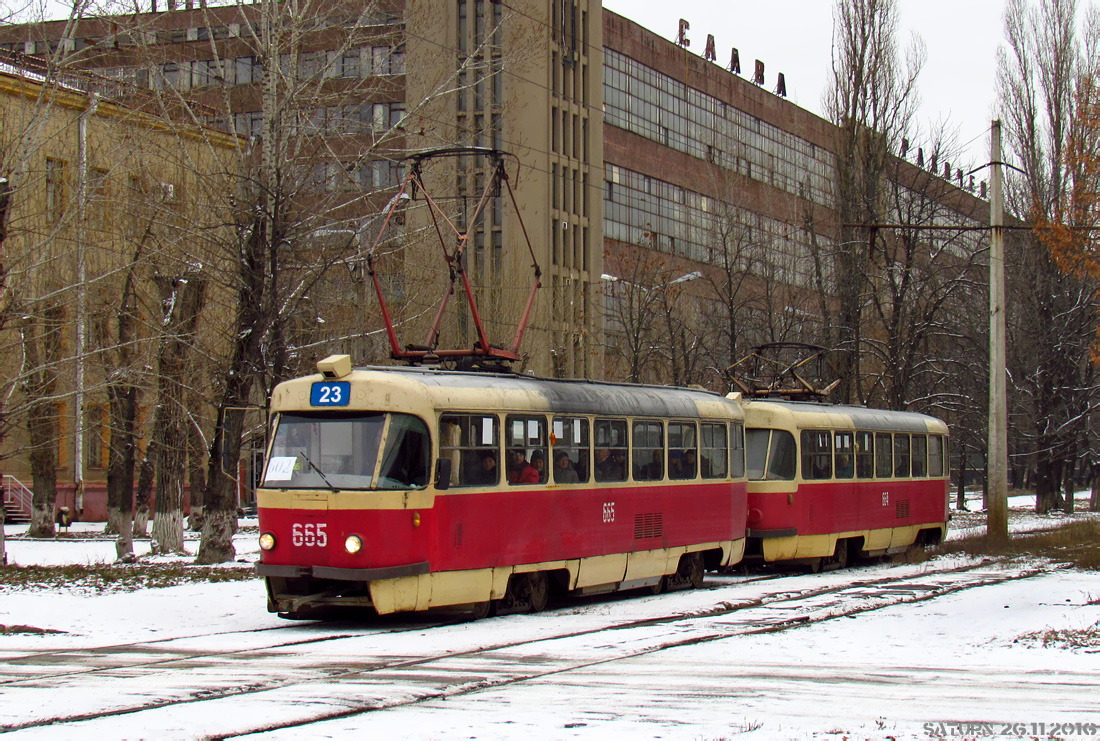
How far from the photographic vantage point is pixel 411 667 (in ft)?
37.0

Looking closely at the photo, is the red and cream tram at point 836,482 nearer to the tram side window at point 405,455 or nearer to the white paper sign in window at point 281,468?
the tram side window at point 405,455

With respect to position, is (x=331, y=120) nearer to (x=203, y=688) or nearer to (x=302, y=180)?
(x=302, y=180)

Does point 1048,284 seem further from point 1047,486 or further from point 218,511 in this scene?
point 218,511

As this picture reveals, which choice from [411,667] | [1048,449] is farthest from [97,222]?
[1048,449]

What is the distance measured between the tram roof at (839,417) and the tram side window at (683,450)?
3.55 meters

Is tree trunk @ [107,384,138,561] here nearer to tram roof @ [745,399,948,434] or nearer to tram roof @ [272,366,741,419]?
tram roof @ [272,366,741,419]

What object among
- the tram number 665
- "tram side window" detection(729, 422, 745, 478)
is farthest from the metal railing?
the tram number 665

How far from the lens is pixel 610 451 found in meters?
17.9

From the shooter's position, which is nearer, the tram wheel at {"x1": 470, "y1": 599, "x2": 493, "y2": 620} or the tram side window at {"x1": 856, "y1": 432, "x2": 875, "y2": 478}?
the tram wheel at {"x1": 470, "y1": 599, "x2": 493, "y2": 620}

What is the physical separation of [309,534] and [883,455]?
15.3 metres

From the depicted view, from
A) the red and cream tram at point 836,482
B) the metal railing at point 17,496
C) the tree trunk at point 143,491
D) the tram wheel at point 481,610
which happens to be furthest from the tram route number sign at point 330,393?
the metal railing at point 17,496

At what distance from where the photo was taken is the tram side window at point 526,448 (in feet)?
52.4

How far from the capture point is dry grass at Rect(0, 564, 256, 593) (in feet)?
61.4

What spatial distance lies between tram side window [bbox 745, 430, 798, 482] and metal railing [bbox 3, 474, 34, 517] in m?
31.2
